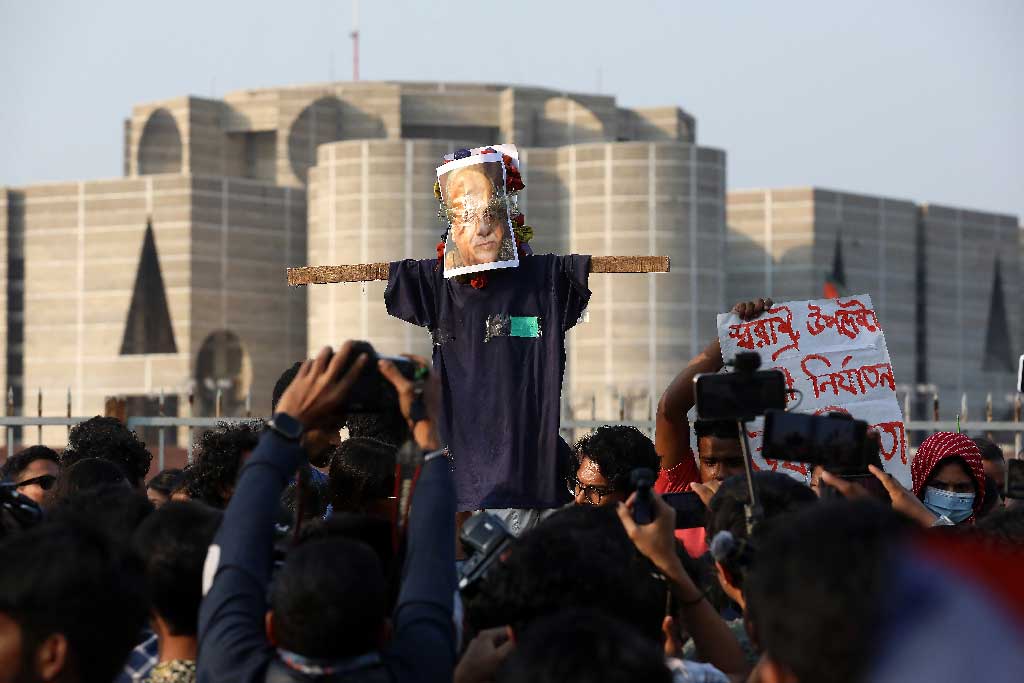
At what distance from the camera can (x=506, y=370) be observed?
17.4 ft

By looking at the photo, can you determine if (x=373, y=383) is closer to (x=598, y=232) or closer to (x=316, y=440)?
(x=316, y=440)

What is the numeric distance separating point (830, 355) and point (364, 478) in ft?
7.45

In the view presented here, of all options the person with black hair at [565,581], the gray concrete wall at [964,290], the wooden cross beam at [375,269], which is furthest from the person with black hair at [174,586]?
the gray concrete wall at [964,290]

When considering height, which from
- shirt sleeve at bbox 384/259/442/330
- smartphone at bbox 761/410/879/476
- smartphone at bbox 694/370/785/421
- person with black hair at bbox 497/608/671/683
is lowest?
person with black hair at bbox 497/608/671/683

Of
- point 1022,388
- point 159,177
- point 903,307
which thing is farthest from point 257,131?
point 1022,388

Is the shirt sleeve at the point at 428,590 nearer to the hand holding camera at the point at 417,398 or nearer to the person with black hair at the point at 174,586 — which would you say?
the hand holding camera at the point at 417,398

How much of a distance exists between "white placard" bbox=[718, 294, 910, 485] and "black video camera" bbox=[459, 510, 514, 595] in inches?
113

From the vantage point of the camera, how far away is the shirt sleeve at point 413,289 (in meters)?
5.51

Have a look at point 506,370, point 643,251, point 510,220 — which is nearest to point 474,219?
point 510,220

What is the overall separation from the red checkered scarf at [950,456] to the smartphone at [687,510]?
5.21 ft

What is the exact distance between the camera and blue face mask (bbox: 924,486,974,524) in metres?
5.47

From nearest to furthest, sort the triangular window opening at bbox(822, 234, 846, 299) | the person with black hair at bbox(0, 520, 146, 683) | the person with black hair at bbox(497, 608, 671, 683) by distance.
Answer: the person with black hair at bbox(497, 608, 671, 683) < the person with black hair at bbox(0, 520, 146, 683) < the triangular window opening at bbox(822, 234, 846, 299)

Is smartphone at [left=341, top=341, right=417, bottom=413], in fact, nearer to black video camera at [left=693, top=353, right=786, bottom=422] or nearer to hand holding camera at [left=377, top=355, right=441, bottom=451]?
hand holding camera at [left=377, top=355, right=441, bottom=451]

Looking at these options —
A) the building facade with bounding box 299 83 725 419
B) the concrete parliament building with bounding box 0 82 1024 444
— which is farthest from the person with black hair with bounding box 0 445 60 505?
the building facade with bounding box 299 83 725 419
